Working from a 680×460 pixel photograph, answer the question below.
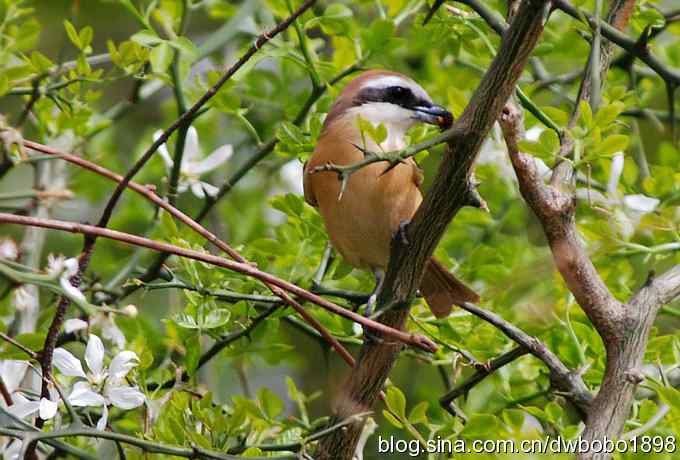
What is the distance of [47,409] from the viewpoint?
Result: 2.09 m

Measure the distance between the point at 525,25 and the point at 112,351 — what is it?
152 centimetres

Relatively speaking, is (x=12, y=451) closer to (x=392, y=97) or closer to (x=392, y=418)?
(x=392, y=418)

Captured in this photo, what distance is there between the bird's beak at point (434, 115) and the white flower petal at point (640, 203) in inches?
21.6

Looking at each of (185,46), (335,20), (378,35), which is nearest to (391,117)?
(378,35)

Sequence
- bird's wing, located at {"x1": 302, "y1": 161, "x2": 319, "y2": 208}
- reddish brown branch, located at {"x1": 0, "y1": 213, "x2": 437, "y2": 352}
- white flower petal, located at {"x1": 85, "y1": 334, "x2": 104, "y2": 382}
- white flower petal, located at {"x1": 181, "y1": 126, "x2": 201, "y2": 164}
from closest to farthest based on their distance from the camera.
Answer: reddish brown branch, located at {"x1": 0, "y1": 213, "x2": 437, "y2": 352} < white flower petal, located at {"x1": 85, "y1": 334, "x2": 104, "y2": 382} < white flower petal, located at {"x1": 181, "y1": 126, "x2": 201, "y2": 164} < bird's wing, located at {"x1": 302, "y1": 161, "x2": 319, "y2": 208}

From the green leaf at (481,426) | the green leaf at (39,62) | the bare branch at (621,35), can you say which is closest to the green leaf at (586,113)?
the bare branch at (621,35)

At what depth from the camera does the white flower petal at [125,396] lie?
2.23 m

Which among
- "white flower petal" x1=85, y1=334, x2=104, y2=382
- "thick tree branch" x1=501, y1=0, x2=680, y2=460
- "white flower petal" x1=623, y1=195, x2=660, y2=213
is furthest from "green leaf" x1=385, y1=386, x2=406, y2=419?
"white flower petal" x1=623, y1=195, x2=660, y2=213

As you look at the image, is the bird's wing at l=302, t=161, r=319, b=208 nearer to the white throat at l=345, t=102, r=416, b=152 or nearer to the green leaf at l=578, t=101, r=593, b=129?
the white throat at l=345, t=102, r=416, b=152

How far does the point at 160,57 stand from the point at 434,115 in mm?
792

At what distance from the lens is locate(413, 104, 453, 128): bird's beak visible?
115 inches

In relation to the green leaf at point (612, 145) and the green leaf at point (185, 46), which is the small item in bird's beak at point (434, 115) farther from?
the green leaf at point (612, 145)

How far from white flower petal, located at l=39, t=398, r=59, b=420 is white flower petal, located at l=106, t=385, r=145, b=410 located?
158 mm

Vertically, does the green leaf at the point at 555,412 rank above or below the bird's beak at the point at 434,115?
below
